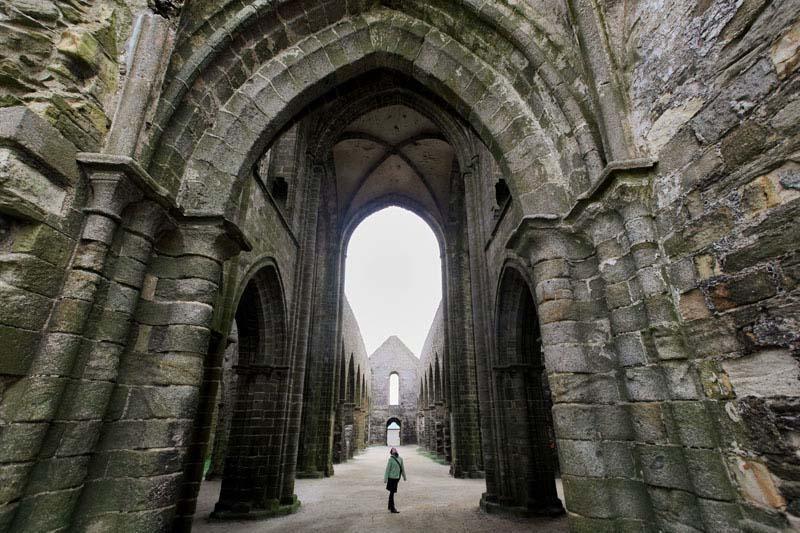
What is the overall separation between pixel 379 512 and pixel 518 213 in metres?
5.75

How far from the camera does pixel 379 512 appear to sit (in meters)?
6.42

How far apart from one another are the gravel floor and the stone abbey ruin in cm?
193

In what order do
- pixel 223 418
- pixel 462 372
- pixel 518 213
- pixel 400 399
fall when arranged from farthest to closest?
pixel 400 399
pixel 223 418
pixel 462 372
pixel 518 213

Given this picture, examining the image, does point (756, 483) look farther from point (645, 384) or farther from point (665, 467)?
point (645, 384)

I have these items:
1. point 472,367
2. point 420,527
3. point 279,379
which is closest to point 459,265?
point 472,367

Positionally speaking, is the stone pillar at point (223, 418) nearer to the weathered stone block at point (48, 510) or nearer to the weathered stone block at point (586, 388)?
the weathered stone block at point (48, 510)

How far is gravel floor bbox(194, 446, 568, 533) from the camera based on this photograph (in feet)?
17.9

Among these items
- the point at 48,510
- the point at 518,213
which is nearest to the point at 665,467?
the point at 518,213

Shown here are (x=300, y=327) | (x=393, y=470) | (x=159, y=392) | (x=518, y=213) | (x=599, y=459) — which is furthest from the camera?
(x=300, y=327)

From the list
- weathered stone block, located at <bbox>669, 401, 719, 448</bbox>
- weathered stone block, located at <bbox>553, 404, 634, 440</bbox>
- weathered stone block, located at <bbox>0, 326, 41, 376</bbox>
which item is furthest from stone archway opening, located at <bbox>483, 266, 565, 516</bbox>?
weathered stone block, located at <bbox>0, 326, 41, 376</bbox>

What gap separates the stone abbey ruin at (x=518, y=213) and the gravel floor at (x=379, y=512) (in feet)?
6.34

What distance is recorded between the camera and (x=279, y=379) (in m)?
7.16

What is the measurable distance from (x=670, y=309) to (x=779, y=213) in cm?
74

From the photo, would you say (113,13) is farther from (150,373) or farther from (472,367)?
(472,367)
